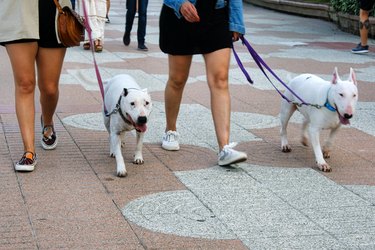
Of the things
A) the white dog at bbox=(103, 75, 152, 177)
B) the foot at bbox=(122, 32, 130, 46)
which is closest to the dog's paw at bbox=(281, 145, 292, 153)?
the white dog at bbox=(103, 75, 152, 177)

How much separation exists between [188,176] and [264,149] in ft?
4.14

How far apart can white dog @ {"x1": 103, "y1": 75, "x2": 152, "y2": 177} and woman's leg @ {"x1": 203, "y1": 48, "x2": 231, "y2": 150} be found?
63 cm

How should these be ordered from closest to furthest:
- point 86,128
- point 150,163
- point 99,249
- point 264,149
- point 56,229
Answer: point 99,249 → point 56,229 → point 150,163 → point 264,149 → point 86,128

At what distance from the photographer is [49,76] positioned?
22.0ft

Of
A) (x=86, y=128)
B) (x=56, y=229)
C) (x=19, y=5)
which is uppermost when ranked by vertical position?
(x=19, y=5)

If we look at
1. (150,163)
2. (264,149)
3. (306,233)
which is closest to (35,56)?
(150,163)

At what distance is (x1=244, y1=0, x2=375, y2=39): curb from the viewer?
60.1ft

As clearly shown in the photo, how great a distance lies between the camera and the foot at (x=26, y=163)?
637cm

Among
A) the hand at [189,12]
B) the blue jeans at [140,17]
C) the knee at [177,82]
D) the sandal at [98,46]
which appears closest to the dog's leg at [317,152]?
the knee at [177,82]

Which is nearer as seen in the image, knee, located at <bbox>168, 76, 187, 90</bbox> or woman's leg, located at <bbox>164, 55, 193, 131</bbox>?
woman's leg, located at <bbox>164, 55, 193, 131</bbox>

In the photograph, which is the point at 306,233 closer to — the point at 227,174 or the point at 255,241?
the point at 255,241

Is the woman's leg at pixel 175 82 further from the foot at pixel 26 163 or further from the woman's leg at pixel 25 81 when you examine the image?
the foot at pixel 26 163

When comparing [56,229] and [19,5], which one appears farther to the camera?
[19,5]

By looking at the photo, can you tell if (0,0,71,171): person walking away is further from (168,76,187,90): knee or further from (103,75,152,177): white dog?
(168,76,187,90): knee
